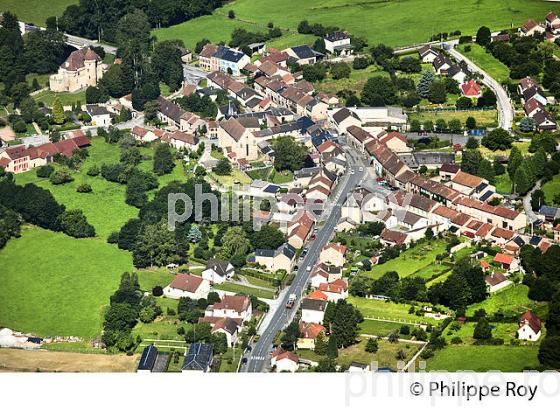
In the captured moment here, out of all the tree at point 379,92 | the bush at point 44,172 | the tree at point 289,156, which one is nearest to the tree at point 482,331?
the tree at point 289,156

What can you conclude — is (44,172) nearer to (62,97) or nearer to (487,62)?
(62,97)

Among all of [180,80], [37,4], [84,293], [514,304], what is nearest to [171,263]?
[84,293]

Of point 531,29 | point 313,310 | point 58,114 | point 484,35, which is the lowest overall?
point 58,114

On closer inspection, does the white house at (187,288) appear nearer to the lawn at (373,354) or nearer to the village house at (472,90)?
the lawn at (373,354)

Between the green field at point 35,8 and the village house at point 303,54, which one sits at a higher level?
the green field at point 35,8

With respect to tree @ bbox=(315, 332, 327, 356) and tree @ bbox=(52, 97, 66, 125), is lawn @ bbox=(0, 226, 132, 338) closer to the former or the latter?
tree @ bbox=(315, 332, 327, 356)

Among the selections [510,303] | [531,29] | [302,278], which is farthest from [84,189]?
[531,29]
